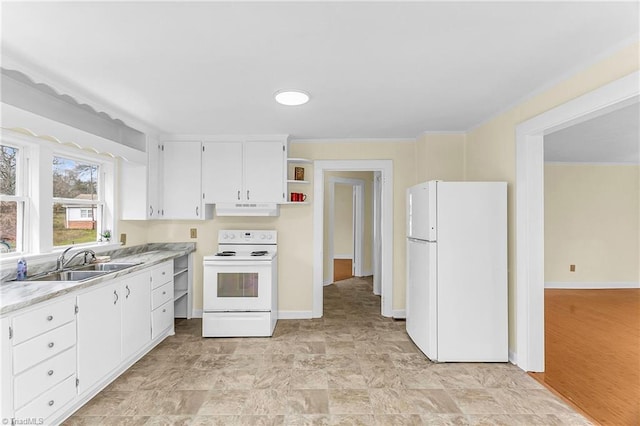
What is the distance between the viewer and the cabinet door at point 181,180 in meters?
3.95

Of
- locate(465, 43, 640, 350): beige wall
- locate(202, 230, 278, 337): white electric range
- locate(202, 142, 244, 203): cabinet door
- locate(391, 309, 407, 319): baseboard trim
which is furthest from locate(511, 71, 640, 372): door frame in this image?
locate(202, 142, 244, 203): cabinet door

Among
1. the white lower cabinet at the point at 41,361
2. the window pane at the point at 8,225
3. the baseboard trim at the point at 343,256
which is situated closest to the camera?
the white lower cabinet at the point at 41,361

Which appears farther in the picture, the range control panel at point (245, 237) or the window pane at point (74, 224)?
the range control panel at point (245, 237)

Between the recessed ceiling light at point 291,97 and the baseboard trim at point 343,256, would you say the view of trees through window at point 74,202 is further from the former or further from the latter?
the baseboard trim at point 343,256

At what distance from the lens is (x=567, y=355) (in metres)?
3.09

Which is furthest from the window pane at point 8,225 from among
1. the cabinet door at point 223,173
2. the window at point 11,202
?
the cabinet door at point 223,173

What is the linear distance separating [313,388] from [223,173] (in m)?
2.54

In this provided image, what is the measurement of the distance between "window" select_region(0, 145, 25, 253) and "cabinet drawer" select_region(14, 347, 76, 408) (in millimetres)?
1028

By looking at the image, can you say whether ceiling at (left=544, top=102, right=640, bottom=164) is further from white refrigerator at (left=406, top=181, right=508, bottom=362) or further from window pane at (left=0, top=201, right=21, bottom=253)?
window pane at (left=0, top=201, right=21, bottom=253)

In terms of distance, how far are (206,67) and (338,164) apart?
7.63 feet

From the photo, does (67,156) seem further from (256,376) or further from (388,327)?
→ (388,327)

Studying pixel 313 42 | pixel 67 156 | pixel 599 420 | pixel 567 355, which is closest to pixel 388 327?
pixel 567 355

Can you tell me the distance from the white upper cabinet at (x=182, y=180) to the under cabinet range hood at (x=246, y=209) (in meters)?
0.22

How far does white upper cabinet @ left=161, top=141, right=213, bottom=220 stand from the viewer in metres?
3.95
